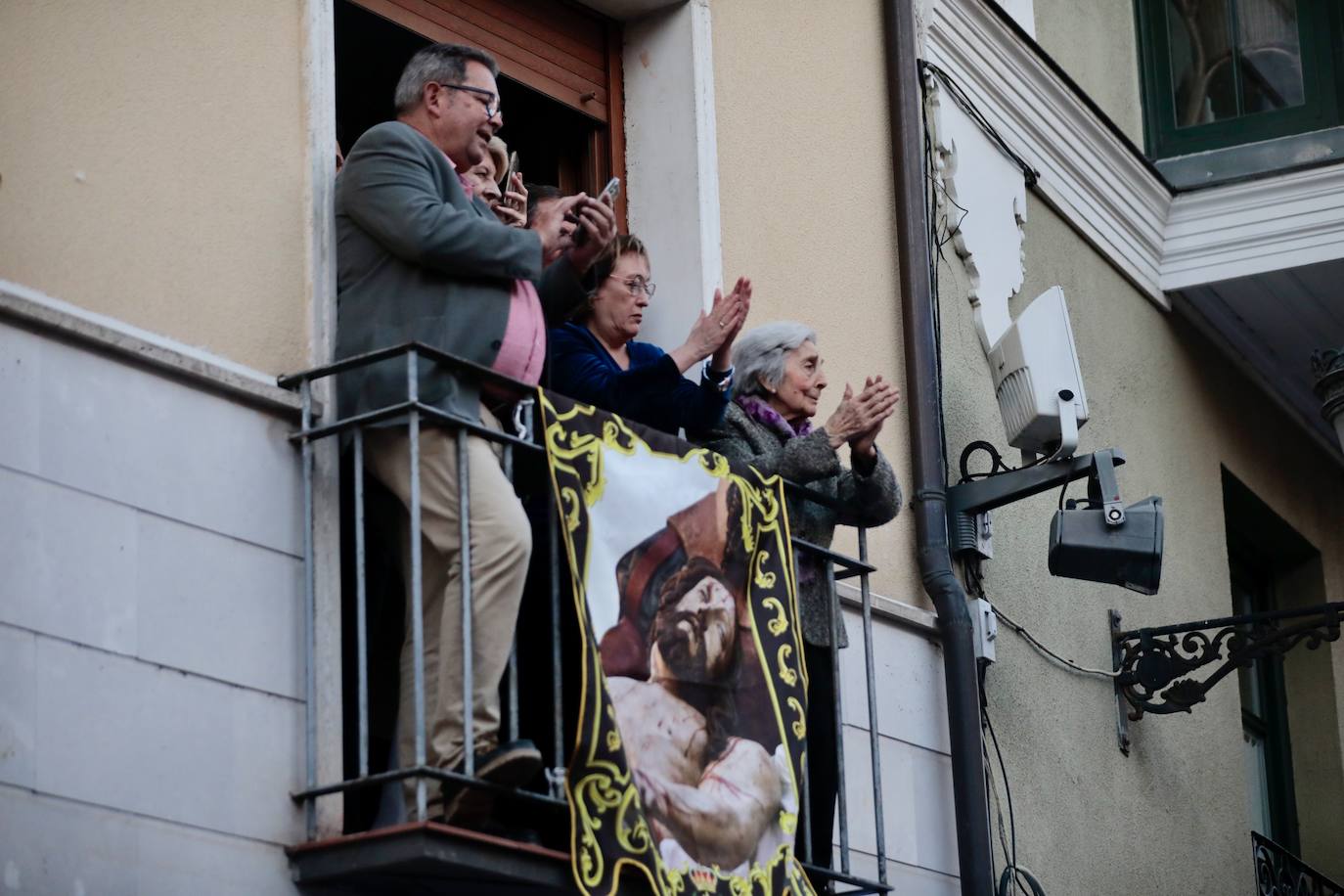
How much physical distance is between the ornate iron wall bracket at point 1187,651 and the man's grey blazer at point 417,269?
13.6ft

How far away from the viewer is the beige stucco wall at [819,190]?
28.4ft

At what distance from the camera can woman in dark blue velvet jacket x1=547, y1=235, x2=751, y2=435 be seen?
23.3 feet

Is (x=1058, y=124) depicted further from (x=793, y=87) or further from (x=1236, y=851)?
(x=1236, y=851)

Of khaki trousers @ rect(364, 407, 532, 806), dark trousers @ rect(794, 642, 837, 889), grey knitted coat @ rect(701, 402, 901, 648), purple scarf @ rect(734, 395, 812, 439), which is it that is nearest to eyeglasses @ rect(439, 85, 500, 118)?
khaki trousers @ rect(364, 407, 532, 806)

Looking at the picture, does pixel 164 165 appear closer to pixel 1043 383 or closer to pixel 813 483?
pixel 813 483

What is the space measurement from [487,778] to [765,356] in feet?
6.67

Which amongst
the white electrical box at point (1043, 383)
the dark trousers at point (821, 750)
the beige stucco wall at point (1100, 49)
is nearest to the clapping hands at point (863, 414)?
the dark trousers at point (821, 750)

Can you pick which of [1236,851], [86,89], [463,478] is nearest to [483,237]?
[463,478]

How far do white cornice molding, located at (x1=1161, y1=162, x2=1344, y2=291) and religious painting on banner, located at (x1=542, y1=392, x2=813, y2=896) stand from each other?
4584mm

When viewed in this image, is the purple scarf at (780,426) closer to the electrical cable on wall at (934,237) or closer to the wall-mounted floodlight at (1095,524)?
the wall-mounted floodlight at (1095,524)

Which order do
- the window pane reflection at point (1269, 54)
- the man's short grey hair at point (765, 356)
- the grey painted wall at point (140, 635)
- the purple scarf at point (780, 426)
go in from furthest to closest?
the window pane reflection at point (1269, 54)
the man's short grey hair at point (765, 356)
the purple scarf at point (780, 426)
the grey painted wall at point (140, 635)

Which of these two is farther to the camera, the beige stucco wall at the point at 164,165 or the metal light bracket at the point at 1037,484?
the metal light bracket at the point at 1037,484

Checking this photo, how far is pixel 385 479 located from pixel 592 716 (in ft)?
2.55

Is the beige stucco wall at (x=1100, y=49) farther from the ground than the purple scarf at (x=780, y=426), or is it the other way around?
the beige stucco wall at (x=1100, y=49)
